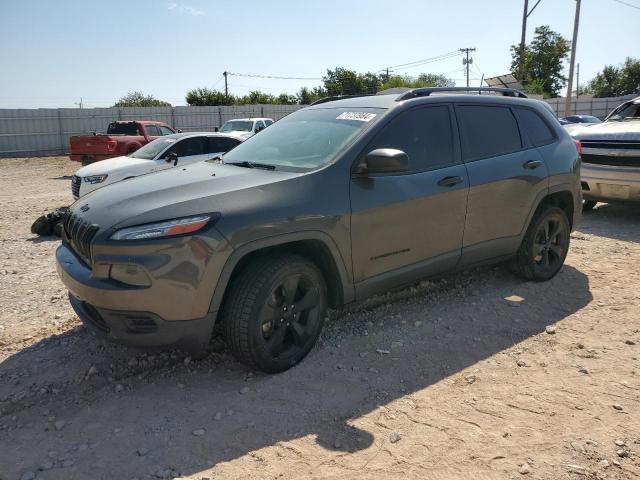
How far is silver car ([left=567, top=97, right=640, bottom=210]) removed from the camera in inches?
295

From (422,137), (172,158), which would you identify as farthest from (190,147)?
(422,137)

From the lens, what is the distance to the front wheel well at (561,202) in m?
5.16

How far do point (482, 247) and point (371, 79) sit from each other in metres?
70.6

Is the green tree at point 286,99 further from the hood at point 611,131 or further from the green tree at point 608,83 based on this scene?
the hood at point 611,131

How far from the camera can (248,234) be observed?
3.10 m

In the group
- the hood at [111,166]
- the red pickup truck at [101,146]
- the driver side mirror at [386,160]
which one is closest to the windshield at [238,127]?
the red pickup truck at [101,146]

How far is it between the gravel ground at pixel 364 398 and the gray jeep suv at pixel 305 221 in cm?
39

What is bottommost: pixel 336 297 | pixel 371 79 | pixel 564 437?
pixel 564 437

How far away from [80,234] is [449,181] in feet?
8.69

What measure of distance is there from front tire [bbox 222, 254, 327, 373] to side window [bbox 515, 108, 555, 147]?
8.84ft

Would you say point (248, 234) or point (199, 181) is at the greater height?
point (199, 181)

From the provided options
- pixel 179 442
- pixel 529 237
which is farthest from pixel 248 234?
pixel 529 237

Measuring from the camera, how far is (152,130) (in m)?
15.7

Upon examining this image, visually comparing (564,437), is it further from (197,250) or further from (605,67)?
(605,67)
